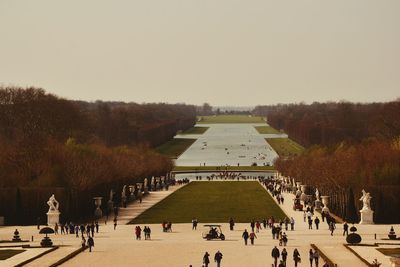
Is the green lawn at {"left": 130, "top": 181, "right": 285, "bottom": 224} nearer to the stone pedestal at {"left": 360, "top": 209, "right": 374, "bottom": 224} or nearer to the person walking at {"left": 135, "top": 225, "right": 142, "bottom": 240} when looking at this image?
the stone pedestal at {"left": 360, "top": 209, "right": 374, "bottom": 224}

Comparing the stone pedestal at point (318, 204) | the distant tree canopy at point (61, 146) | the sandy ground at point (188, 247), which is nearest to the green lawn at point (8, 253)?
the sandy ground at point (188, 247)

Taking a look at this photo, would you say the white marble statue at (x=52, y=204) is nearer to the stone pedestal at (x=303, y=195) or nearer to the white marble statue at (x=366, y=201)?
the white marble statue at (x=366, y=201)

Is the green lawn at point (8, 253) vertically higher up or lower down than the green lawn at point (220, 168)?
lower down

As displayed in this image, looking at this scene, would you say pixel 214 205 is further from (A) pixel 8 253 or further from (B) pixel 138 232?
(A) pixel 8 253

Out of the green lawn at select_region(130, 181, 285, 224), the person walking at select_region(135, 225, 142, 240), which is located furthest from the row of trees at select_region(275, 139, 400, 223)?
the person walking at select_region(135, 225, 142, 240)

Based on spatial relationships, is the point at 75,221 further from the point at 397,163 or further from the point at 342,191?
the point at 397,163

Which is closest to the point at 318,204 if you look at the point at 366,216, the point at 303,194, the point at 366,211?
the point at 303,194

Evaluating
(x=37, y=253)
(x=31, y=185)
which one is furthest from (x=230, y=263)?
(x=31, y=185)
